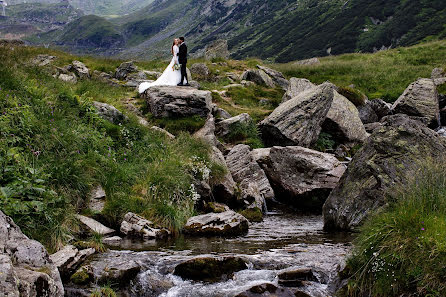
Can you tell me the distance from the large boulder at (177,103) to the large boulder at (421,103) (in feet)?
42.3

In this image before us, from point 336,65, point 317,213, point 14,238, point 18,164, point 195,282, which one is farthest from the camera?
point 336,65

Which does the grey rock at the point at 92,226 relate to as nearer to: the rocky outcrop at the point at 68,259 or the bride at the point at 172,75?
the rocky outcrop at the point at 68,259

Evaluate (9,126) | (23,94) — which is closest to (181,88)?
(23,94)

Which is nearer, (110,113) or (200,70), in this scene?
(110,113)

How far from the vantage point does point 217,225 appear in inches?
400

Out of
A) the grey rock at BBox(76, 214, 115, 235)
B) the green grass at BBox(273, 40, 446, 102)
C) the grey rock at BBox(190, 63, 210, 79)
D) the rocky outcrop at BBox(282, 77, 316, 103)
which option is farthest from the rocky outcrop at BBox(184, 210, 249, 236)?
the green grass at BBox(273, 40, 446, 102)

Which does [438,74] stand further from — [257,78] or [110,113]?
[110,113]

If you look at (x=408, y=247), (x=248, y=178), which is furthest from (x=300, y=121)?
(x=408, y=247)

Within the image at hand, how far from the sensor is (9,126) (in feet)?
30.8

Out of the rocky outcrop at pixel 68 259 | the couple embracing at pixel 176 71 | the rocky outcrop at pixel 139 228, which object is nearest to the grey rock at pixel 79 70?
the couple embracing at pixel 176 71

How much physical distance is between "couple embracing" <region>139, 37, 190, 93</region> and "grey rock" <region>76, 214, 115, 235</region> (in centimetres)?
1312

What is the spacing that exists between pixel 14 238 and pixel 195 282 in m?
3.11

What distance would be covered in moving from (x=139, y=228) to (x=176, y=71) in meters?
14.7

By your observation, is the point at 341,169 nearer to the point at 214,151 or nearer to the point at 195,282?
the point at 214,151
